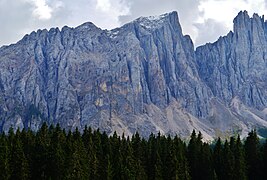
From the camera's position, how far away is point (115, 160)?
3925 inches

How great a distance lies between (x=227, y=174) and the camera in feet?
339

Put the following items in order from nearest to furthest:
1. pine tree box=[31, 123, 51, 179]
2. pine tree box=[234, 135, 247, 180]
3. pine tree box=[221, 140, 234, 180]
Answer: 1. pine tree box=[31, 123, 51, 179]
2. pine tree box=[234, 135, 247, 180]
3. pine tree box=[221, 140, 234, 180]

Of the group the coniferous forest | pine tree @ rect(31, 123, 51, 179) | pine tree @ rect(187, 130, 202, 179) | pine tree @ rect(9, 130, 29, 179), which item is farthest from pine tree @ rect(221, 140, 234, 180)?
pine tree @ rect(9, 130, 29, 179)

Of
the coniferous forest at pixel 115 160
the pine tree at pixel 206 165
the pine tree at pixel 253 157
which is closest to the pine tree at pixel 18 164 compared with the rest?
the coniferous forest at pixel 115 160

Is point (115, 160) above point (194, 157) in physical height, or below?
below

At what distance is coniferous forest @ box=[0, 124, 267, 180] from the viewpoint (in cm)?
8525

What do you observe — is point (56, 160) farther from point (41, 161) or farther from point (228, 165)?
point (228, 165)

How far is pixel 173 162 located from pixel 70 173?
22.9m

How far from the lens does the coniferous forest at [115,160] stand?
→ 85.2 metres

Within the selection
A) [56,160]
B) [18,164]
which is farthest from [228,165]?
[18,164]

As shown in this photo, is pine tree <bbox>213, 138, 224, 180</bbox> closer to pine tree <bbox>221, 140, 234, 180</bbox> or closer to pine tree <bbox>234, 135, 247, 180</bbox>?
pine tree <bbox>221, 140, 234, 180</bbox>

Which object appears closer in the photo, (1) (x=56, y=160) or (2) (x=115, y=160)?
(1) (x=56, y=160)

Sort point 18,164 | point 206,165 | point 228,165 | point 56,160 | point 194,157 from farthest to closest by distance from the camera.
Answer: point 194,157, point 206,165, point 228,165, point 56,160, point 18,164

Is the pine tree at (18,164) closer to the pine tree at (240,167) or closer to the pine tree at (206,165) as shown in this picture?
the pine tree at (206,165)
